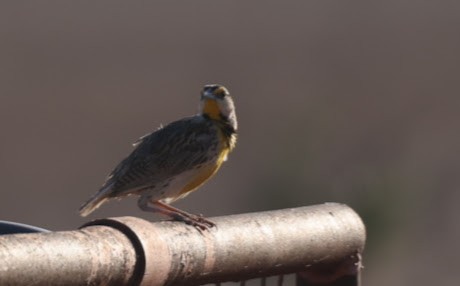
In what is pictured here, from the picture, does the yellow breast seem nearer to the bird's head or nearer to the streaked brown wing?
the streaked brown wing

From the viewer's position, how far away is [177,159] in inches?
255

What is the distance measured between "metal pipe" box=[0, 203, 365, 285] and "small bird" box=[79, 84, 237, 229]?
2.58m

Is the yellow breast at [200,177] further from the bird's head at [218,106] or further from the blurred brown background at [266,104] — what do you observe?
the blurred brown background at [266,104]

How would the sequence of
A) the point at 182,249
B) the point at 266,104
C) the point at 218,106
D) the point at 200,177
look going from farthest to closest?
the point at 266,104, the point at 218,106, the point at 200,177, the point at 182,249

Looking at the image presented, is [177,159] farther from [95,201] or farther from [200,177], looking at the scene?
[95,201]

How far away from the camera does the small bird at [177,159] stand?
6.23 metres

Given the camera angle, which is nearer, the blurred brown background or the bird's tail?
the bird's tail

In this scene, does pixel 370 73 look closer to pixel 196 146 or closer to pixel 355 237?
pixel 196 146

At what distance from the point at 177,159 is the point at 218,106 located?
37cm

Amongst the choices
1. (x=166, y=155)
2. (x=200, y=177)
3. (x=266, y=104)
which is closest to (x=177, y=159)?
(x=166, y=155)

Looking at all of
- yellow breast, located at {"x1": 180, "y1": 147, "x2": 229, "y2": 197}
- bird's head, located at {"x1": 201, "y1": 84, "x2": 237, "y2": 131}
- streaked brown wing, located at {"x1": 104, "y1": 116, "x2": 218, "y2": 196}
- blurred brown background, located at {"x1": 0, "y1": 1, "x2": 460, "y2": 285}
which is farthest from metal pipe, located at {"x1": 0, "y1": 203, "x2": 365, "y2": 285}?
blurred brown background, located at {"x1": 0, "y1": 1, "x2": 460, "y2": 285}

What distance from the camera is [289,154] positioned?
17891mm

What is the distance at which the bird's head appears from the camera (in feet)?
22.0

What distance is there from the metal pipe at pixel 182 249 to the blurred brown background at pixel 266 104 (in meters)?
10.7
